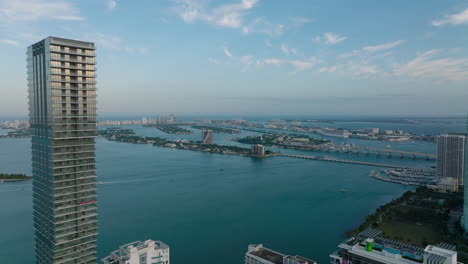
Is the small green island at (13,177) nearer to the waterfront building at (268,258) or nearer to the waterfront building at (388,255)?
the waterfront building at (268,258)

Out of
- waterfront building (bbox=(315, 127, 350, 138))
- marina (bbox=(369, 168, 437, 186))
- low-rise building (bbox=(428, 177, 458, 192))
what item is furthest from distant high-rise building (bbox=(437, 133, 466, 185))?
waterfront building (bbox=(315, 127, 350, 138))

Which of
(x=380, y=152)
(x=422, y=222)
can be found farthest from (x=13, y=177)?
(x=380, y=152)

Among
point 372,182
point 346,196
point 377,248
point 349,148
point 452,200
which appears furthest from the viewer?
point 349,148

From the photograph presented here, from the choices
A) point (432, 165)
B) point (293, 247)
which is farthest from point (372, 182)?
point (293, 247)

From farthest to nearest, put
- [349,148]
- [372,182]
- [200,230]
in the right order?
[349,148], [372,182], [200,230]

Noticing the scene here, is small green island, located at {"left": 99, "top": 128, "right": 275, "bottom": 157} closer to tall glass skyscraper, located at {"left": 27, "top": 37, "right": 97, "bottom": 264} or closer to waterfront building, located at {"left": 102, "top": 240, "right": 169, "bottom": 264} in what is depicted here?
waterfront building, located at {"left": 102, "top": 240, "right": 169, "bottom": 264}

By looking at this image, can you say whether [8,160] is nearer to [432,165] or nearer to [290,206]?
[290,206]

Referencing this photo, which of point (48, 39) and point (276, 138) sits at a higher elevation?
point (48, 39)
